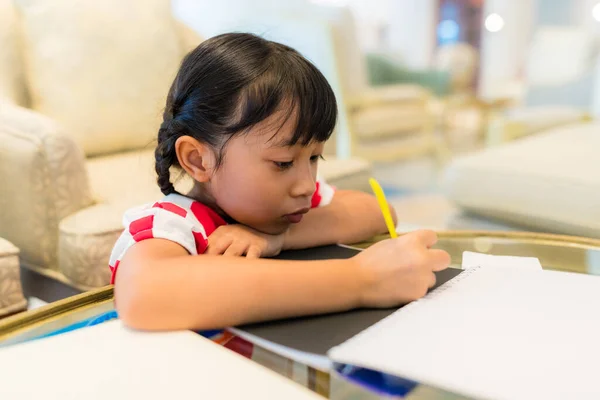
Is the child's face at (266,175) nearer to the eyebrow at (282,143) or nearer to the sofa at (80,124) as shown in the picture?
the eyebrow at (282,143)

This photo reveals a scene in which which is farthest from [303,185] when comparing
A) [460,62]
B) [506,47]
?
[506,47]

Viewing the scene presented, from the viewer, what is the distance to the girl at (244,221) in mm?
555

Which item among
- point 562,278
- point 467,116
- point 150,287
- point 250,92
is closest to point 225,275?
point 150,287

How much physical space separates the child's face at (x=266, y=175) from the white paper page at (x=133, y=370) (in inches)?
8.9

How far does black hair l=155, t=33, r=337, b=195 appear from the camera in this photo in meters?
0.70

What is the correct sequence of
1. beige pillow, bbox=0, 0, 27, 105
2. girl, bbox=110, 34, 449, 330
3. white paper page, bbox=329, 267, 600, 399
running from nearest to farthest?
white paper page, bbox=329, 267, 600, 399
girl, bbox=110, 34, 449, 330
beige pillow, bbox=0, 0, 27, 105

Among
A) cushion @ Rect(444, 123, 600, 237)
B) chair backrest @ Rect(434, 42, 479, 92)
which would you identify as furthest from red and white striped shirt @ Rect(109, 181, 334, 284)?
chair backrest @ Rect(434, 42, 479, 92)

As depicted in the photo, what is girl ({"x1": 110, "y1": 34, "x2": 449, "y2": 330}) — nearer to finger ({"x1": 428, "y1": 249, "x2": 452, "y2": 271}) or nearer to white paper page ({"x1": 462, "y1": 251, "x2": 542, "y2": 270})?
finger ({"x1": 428, "y1": 249, "x2": 452, "y2": 271})

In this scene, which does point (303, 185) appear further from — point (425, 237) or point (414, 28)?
point (414, 28)

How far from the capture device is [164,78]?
1.84m

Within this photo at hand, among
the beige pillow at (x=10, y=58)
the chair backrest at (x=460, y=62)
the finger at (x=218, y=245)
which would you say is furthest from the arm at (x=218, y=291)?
the chair backrest at (x=460, y=62)

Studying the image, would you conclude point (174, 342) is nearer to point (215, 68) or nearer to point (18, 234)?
point (215, 68)

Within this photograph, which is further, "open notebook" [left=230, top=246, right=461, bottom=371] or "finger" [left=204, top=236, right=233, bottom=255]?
"finger" [left=204, top=236, right=233, bottom=255]

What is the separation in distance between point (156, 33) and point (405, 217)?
1.32 metres
